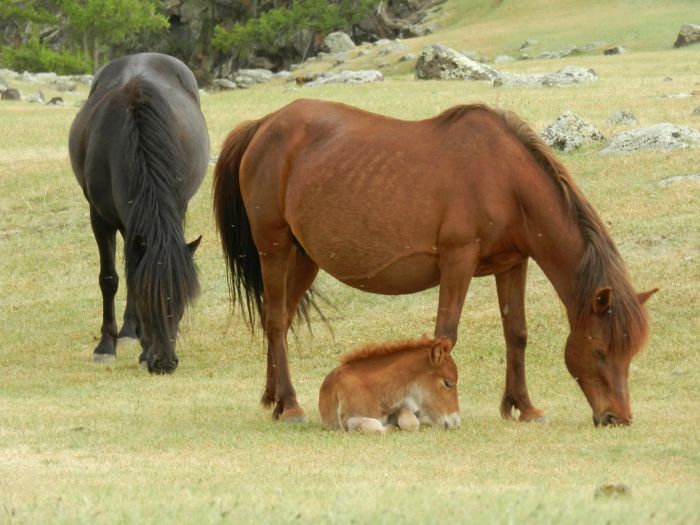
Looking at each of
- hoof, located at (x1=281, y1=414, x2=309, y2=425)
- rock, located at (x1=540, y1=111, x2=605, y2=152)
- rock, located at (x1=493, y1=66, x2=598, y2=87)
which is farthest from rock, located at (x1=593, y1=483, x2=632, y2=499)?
rock, located at (x1=493, y1=66, x2=598, y2=87)

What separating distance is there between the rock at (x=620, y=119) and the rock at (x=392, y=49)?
27507 millimetres

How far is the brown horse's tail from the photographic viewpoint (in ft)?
31.1

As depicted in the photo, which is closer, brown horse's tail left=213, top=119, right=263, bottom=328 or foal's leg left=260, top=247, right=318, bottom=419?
foal's leg left=260, top=247, right=318, bottom=419

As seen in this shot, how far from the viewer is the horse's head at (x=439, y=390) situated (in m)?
8.02

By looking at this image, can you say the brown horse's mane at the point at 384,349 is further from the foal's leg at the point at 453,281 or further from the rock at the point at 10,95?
the rock at the point at 10,95

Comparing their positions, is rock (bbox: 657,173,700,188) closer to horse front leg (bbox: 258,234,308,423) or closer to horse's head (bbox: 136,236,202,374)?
→ horse's head (bbox: 136,236,202,374)

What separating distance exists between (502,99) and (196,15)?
199 feet

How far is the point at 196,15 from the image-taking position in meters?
84.1

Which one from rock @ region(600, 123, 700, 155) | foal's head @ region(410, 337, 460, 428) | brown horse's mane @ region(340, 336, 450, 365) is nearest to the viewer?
foal's head @ region(410, 337, 460, 428)

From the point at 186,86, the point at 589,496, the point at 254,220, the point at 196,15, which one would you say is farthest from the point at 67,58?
the point at 589,496

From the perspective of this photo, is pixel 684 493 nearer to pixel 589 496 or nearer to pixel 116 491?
pixel 589 496

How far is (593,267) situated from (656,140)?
434 inches

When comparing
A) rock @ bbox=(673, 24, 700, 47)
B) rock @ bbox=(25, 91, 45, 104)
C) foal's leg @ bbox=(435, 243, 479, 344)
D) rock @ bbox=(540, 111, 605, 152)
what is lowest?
rock @ bbox=(25, 91, 45, 104)

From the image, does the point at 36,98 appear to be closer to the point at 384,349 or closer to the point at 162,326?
the point at 162,326
